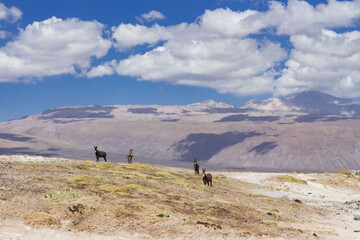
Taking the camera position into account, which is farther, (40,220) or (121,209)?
(121,209)

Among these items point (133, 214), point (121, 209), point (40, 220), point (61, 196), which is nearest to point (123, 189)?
point (61, 196)

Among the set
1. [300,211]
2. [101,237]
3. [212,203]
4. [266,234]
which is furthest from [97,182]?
[300,211]

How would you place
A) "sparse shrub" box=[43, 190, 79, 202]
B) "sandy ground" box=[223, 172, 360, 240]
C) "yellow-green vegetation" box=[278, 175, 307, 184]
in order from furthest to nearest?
"yellow-green vegetation" box=[278, 175, 307, 184]
"sandy ground" box=[223, 172, 360, 240]
"sparse shrub" box=[43, 190, 79, 202]

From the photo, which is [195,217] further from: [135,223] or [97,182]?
[97,182]

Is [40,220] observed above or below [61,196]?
below

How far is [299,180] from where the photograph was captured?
64750mm

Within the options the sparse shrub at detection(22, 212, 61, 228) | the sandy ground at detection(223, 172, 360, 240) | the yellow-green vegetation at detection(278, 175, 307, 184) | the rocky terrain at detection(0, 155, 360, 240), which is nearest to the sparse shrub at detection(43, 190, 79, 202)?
the rocky terrain at detection(0, 155, 360, 240)

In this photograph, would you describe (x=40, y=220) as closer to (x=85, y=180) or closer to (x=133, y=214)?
(x=133, y=214)

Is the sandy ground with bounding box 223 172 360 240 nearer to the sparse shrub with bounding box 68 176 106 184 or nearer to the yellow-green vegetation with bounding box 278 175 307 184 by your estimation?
the yellow-green vegetation with bounding box 278 175 307 184

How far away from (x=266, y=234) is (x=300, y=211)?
42.7 feet

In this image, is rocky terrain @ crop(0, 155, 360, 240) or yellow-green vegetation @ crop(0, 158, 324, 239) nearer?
rocky terrain @ crop(0, 155, 360, 240)

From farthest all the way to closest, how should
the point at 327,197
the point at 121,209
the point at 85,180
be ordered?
the point at 327,197, the point at 85,180, the point at 121,209

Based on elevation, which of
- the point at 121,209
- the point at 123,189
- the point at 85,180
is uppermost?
the point at 85,180

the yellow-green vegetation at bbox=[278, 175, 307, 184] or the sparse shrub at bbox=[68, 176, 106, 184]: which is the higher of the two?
the sparse shrub at bbox=[68, 176, 106, 184]
